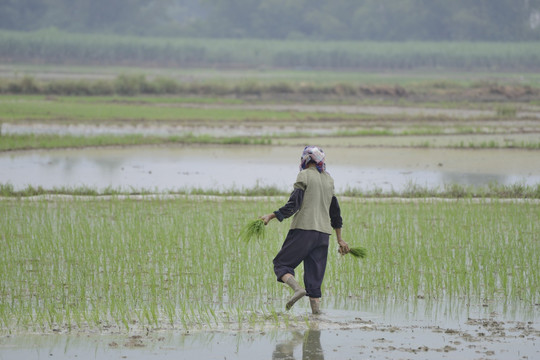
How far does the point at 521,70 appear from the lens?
2948 inches

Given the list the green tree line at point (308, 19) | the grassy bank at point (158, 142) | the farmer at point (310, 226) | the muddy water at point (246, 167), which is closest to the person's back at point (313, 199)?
the farmer at point (310, 226)

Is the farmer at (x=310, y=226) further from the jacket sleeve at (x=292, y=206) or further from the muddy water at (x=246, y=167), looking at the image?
the muddy water at (x=246, y=167)

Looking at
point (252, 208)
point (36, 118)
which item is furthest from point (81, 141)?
point (252, 208)

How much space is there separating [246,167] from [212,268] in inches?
360

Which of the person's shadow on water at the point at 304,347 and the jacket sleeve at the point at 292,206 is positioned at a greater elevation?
the jacket sleeve at the point at 292,206

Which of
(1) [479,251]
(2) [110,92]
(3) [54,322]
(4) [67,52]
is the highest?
(4) [67,52]

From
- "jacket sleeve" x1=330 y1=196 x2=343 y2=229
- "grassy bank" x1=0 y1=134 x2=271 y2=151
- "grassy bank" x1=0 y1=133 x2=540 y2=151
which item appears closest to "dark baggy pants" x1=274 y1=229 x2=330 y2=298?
"jacket sleeve" x1=330 y1=196 x2=343 y2=229

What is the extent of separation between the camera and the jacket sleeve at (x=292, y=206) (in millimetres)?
5711

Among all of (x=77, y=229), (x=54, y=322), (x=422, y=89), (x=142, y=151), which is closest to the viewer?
(x=54, y=322)

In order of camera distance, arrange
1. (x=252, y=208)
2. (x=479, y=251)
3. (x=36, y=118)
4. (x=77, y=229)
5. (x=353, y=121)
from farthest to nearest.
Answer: (x=353, y=121) < (x=36, y=118) < (x=252, y=208) < (x=77, y=229) < (x=479, y=251)

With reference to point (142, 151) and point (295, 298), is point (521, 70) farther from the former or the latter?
point (295, 298)

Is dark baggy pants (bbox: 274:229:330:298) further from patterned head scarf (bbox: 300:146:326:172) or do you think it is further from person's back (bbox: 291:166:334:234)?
patterned head scarf (bbox: 300:146:326:172)

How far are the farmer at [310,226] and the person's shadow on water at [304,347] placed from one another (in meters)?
Result: 0.37

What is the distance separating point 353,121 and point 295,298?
22.7m
